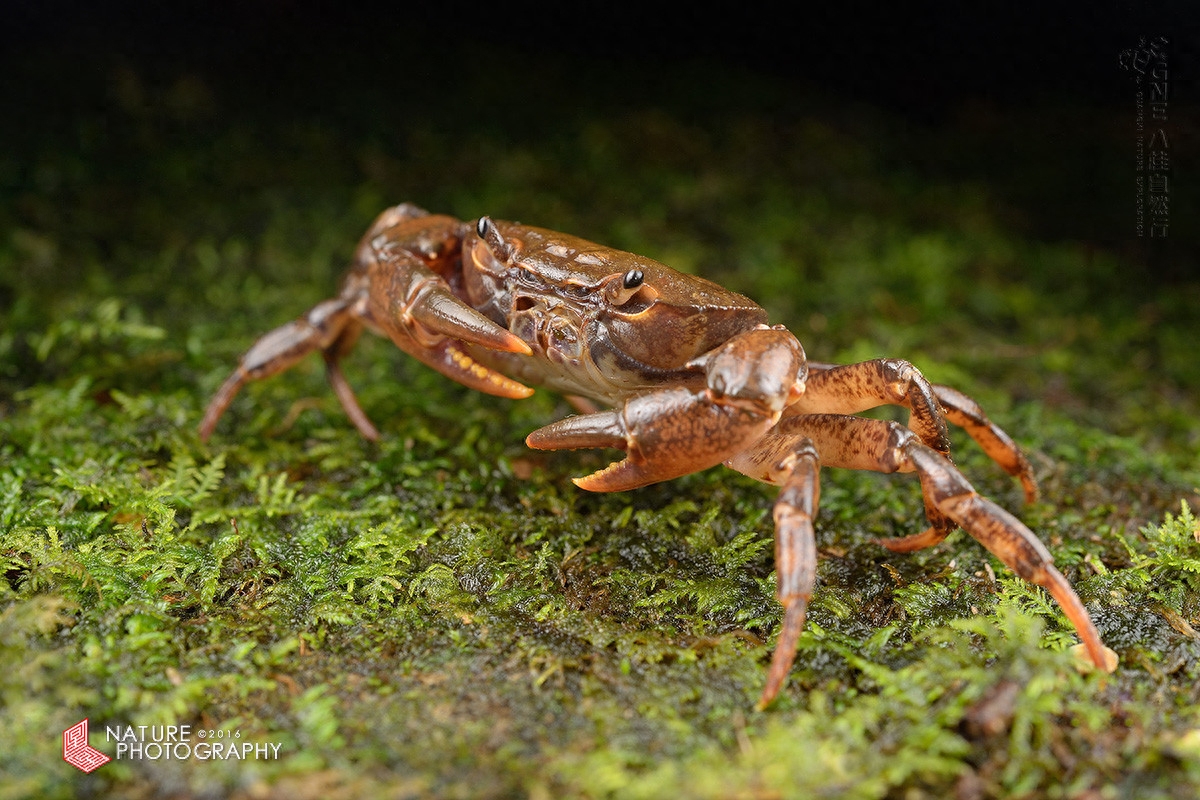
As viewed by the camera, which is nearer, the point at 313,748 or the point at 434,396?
the point at 313,748

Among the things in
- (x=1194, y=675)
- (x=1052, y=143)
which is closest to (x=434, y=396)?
(x=1194, y=675)

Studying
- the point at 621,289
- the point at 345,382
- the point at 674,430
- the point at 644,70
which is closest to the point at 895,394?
the point at 674,430

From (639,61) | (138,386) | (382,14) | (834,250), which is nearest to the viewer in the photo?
(138,386)

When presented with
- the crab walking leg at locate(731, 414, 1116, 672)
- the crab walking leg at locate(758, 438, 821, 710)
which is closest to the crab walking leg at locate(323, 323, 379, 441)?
the crab walking leg at locate(731, 414, 1116, 672)

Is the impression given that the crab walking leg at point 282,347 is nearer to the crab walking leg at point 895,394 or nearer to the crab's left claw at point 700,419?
the crab's left claw at point 700,419

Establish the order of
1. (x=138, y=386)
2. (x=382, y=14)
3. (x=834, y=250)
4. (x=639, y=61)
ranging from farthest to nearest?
(x=639, y=61), (x=382, y=14), (x=834, y=250), (x=138, y=386)

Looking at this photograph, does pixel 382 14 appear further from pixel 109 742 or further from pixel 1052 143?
pixel 109 742

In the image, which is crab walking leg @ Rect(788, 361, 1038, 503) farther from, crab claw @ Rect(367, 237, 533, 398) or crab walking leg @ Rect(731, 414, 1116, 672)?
crab claw @ Rect(367, 237, 533, 398)
